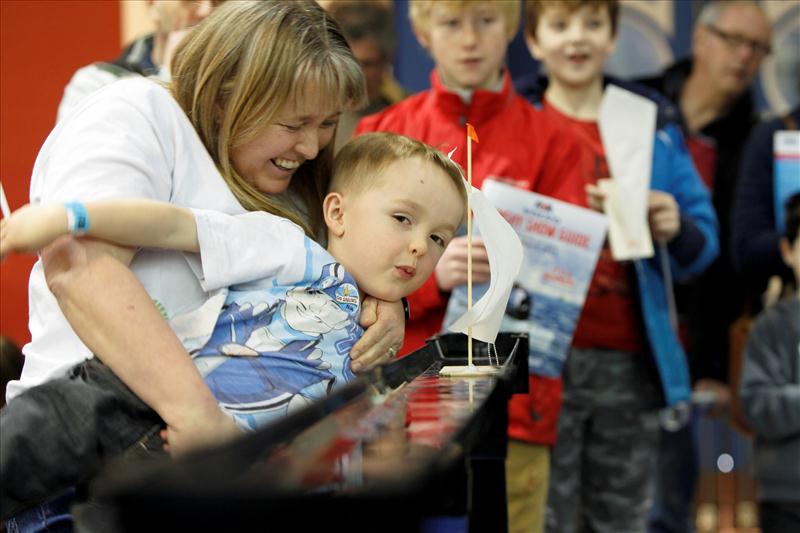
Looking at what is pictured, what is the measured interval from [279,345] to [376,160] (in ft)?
1.21

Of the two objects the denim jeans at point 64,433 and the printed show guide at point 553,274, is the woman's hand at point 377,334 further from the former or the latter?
the printed show guide at point 553,274

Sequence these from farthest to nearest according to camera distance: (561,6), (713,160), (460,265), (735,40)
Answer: (735,40) < (713,160) < (561,6) < (460,265)

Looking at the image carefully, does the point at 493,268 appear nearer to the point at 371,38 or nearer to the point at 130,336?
the point at 130,336

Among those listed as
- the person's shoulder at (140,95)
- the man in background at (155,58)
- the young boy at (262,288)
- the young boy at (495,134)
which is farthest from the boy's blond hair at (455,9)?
the person's shoulder at (140,95)

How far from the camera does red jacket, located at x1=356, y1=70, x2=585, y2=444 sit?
8.68ft

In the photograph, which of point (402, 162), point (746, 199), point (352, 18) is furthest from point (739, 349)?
point (402, 162)

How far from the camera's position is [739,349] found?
3801mm

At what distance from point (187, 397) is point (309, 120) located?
1.51 feet

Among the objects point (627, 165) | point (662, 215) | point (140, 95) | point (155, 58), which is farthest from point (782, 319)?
point (140, 95)

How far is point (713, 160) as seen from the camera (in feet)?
13.0

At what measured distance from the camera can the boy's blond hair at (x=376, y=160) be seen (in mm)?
1693

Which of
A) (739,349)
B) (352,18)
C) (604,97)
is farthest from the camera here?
(739,349)

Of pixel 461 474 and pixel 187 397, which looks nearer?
pixel 461 474

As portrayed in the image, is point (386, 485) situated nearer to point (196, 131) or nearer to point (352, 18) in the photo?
point (196, 131)
